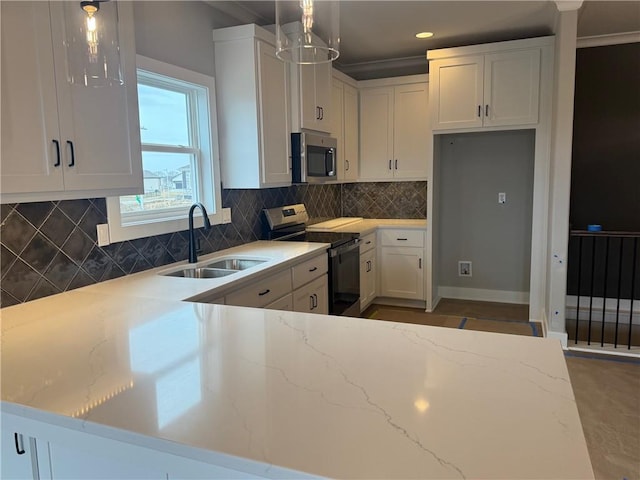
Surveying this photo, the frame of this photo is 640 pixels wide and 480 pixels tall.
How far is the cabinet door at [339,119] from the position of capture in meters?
4.28

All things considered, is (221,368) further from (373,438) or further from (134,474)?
(373,438)

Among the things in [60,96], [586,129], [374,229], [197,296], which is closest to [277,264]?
[197,296]

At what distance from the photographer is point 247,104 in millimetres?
3049

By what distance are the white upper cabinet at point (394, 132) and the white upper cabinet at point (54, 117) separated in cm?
322

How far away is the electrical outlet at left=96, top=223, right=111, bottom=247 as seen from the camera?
2.25 metres

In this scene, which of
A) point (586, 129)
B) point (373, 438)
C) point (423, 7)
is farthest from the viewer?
point (586, 129)

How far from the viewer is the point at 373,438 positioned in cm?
82

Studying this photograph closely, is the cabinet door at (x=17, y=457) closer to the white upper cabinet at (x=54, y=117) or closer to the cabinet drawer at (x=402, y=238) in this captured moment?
the white upper cabinet at (x=54, y=117)

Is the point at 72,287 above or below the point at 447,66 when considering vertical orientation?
below

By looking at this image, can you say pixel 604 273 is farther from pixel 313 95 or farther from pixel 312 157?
pixel 313 95

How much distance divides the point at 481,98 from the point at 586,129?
116 cm

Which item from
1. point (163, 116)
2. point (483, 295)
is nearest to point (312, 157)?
point (163, 116)

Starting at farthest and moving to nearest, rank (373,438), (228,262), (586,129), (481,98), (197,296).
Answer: (586,129) → (481,98) → (228,262) → (197,296) → (373,438)

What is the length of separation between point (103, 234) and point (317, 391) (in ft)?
5.57
